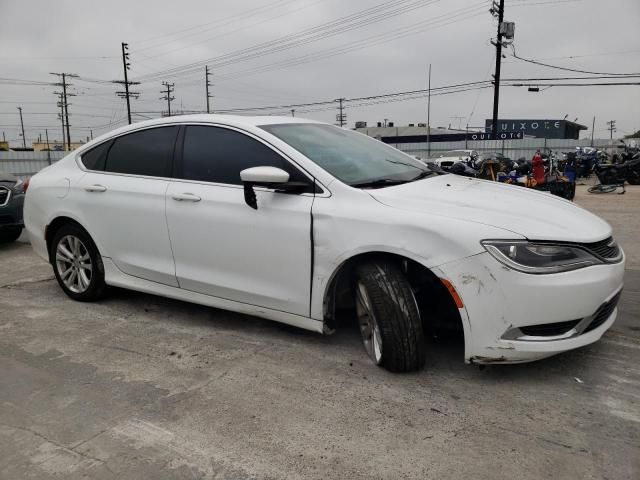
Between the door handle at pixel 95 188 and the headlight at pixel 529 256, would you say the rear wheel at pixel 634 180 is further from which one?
the door handle at pixel 95 188

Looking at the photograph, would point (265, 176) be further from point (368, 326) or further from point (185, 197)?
point (368, 326)

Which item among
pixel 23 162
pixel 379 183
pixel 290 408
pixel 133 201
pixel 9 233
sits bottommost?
pixel 290 408

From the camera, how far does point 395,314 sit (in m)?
2.88

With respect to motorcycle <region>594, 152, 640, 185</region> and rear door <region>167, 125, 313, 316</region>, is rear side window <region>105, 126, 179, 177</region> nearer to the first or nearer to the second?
rear door <region>167, 125, 313, 316</region>

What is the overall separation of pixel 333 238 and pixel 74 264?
8.71ft

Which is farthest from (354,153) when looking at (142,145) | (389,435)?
(389,435)

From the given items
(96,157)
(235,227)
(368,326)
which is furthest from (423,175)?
(96,157)

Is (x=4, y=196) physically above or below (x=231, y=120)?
below

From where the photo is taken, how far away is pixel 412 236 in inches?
110

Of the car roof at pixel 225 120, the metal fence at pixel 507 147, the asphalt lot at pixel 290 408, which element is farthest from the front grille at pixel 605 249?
the metal fence at pixel 507 147

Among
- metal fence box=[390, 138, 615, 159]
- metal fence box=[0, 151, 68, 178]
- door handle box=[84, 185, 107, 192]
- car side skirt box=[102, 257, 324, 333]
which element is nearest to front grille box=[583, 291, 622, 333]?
car side skirt box=[102, 257, 324, 333]

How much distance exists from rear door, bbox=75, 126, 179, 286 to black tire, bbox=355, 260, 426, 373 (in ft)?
5.31

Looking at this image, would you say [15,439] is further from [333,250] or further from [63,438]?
[333,250]

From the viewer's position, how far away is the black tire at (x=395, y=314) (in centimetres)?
288
